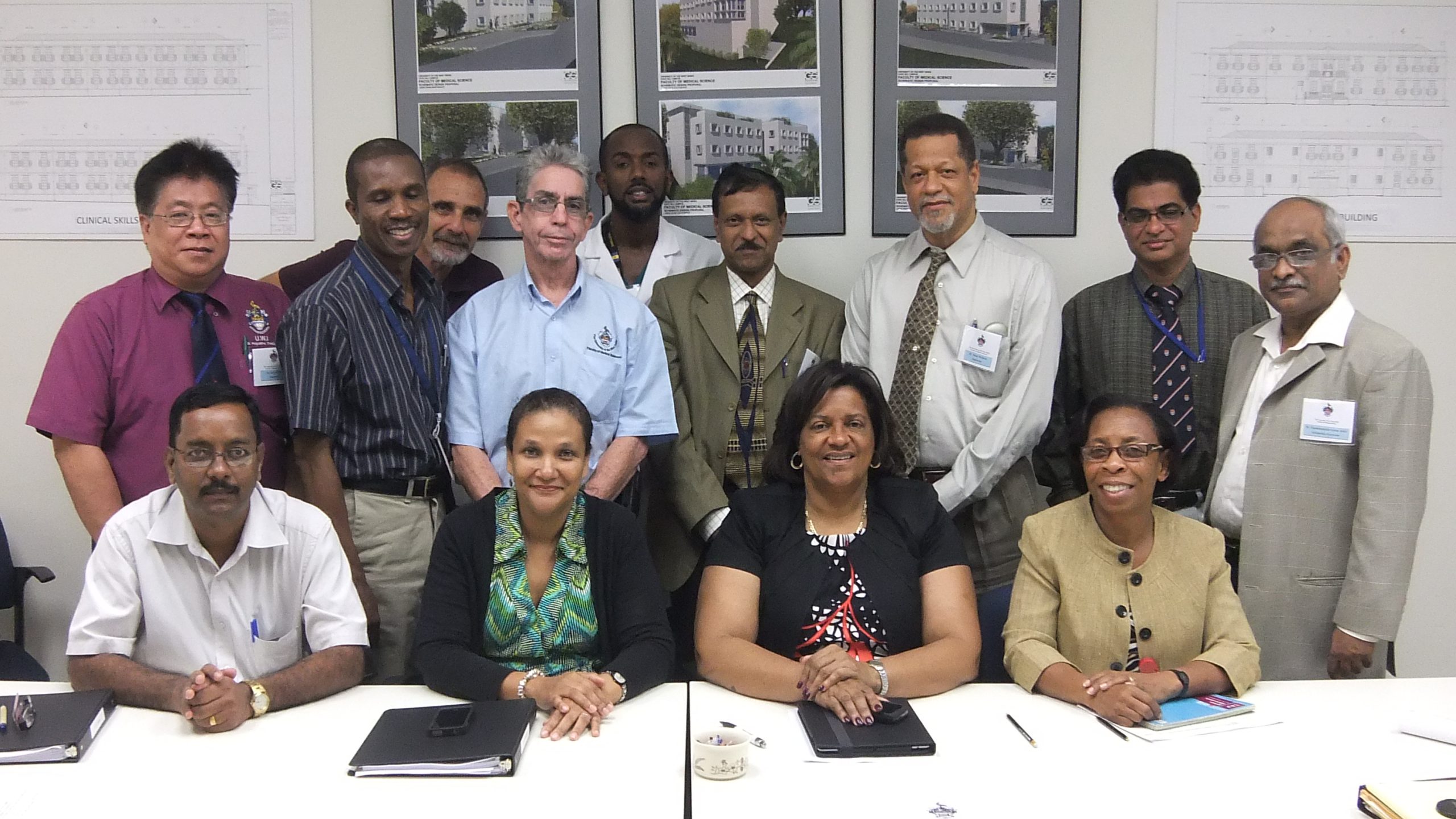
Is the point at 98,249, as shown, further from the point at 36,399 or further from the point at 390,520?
the point at 390,520

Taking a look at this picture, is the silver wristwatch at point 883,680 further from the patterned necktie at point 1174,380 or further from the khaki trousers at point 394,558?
Answer: the patterned necktie at point 1174,380

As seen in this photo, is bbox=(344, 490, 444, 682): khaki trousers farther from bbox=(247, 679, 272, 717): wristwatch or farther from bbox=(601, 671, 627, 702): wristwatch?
bbox=(601, 671, 627, 702): wristwatch

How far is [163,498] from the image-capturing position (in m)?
2.27

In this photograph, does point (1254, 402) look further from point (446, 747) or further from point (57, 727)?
point (57, 727)

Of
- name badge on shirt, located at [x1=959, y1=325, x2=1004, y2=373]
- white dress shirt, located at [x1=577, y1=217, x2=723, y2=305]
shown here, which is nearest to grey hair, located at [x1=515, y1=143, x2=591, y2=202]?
white dress shirt, located at [x1=577, y1=217, x2=723, y2=305]

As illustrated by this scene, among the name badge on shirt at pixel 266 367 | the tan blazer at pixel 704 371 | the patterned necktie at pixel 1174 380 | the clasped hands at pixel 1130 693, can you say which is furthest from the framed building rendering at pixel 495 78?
the clasped hands at pixel 1130 693

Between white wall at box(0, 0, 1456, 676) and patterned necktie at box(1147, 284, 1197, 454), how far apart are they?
75 centimetres

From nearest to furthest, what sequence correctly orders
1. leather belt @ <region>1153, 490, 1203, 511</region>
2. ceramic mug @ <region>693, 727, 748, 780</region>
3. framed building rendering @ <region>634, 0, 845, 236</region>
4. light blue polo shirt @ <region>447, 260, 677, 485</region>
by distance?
1. ceramic mug @ <region>693, 727, 748, 780</region>
2. light blue polo shirt @ <region>447, 260, 677, 485</region>
3. leather belt @ <region>1153, 490, 1203, 511</region>
4. framed building rendering @ <region>634, 0, 845, 236</region>

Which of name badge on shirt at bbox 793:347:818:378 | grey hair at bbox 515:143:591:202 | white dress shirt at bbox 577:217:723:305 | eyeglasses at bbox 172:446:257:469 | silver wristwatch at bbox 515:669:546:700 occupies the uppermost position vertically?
grey hair at bbox 515:143:591:202

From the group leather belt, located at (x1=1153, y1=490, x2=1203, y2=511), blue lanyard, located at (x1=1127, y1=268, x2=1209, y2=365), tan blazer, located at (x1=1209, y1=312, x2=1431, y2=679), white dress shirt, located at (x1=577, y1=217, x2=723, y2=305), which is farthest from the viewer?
white dress shirt, located at (x1=577, y1=217, x2=723, y2=305)

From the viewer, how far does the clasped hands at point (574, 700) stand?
1.98 m

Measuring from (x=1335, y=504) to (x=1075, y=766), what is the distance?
1.25 m

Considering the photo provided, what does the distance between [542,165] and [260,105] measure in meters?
1.45

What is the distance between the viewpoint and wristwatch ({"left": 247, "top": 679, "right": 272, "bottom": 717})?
6.79 ft
